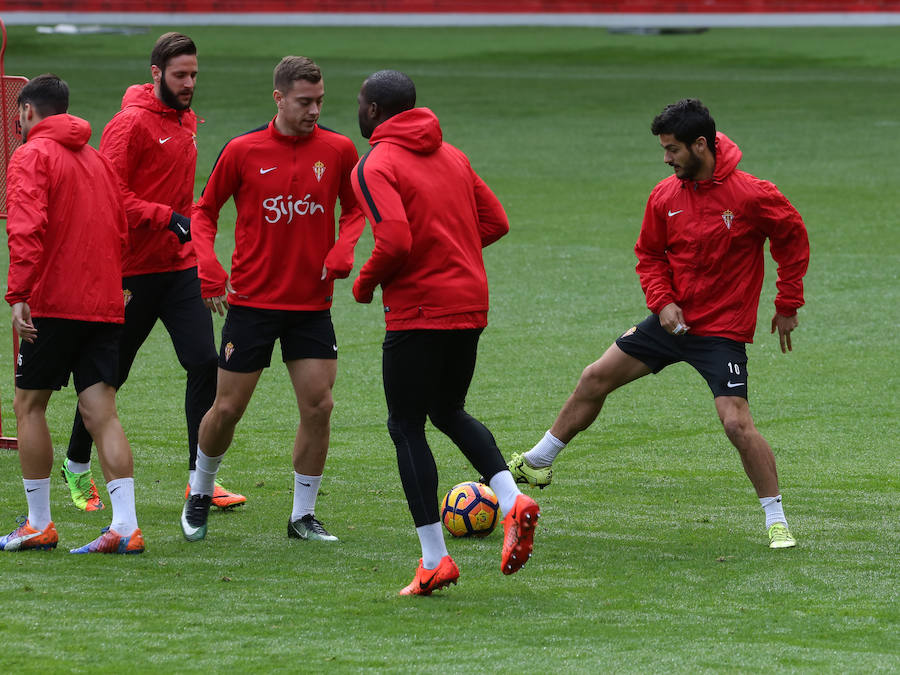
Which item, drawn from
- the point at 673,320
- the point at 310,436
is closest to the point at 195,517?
the point at 310,436

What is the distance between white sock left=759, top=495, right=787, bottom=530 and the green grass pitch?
0.15 m

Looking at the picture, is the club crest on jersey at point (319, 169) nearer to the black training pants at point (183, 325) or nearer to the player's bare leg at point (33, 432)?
the black training pants at point (183, 325)

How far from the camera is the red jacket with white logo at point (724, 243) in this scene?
657 cm

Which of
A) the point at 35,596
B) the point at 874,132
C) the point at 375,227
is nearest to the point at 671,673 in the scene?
the point at 375,227

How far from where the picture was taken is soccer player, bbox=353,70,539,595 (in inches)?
220

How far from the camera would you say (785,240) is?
6.64m

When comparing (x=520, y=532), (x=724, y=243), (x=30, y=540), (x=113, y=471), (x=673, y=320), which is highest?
(x=724, y=243)

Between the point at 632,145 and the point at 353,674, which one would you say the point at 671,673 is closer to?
the point at 353,674

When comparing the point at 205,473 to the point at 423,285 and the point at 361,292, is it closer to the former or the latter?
the point at 361,292

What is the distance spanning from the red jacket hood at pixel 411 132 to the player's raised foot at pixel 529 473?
2163 millimetres

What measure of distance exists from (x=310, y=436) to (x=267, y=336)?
0.51 m

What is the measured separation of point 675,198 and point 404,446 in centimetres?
185

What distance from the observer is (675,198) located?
22.0 feet

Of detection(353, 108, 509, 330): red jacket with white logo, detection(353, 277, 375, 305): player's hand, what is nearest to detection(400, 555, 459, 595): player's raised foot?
detection(353, 108, 509, 330): red jacket with white logo
